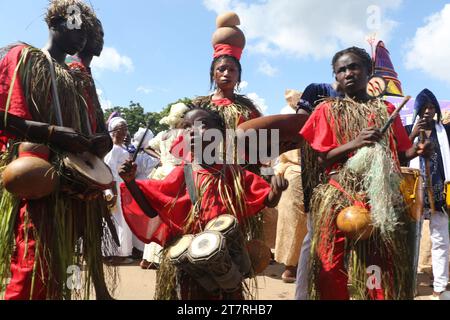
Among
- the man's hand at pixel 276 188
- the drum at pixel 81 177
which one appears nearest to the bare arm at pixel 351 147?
the man's hand at pixel 276 188

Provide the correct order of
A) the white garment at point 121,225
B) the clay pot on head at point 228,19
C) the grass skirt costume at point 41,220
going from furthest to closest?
1. the white garment at point 121,225
2. the clay pot on head at point 228,19
3. the grass skirt costume at point 41,220

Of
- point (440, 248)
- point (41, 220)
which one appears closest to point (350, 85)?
point (41, 220)

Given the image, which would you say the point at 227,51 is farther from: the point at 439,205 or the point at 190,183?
the point at 439,205

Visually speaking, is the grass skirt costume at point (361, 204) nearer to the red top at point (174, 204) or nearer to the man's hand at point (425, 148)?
the man's hand at point (425, 148)

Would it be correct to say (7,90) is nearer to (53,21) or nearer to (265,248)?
(53,21)

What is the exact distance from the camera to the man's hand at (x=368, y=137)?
2680 mm

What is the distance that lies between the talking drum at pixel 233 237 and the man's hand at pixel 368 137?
892 mm

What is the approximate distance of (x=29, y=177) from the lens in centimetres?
227

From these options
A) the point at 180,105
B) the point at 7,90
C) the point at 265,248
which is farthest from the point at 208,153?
the point at 180,105

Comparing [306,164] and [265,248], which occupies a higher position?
[306,164]

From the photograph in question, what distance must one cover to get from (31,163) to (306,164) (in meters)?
1.96

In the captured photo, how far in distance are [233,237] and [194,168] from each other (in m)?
0.60

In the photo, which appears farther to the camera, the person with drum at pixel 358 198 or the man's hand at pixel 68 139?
the person with drum at pixel 358 198

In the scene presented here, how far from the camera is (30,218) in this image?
2.44 meters
